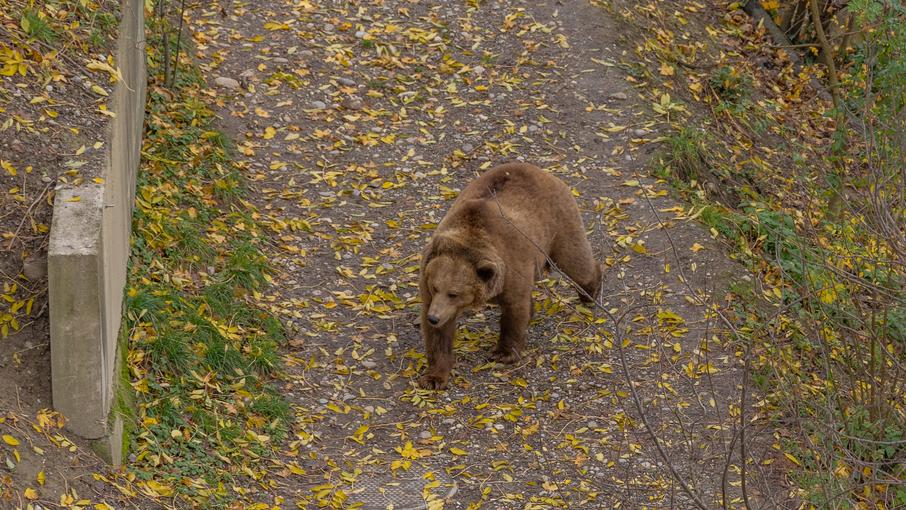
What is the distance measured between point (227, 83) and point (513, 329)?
4.80 metres

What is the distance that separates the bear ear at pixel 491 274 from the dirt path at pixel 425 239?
61 centimetres

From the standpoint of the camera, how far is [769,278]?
10.6 meters

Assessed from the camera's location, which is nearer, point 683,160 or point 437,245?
point 437,245

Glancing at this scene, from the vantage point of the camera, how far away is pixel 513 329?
8.77 metres

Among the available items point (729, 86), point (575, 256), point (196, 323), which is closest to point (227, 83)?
point (196, 323)

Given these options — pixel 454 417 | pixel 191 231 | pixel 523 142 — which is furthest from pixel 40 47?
pixel 523 142

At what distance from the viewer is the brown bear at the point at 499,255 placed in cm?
835

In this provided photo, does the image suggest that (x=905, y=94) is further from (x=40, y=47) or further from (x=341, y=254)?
(x=40, y=47)

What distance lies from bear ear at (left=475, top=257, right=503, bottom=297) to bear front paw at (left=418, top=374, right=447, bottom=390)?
2.53 ft

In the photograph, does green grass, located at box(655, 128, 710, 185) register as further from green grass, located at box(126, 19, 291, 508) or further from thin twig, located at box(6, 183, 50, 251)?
thin twig, located at box(6, 183, 50, 251)

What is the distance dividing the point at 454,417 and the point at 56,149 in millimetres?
3479

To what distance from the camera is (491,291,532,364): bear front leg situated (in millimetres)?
8703

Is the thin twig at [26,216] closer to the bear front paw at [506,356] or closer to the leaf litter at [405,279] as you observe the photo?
the leaf litter at [405,279]

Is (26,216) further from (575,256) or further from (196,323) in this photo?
(575,256)
